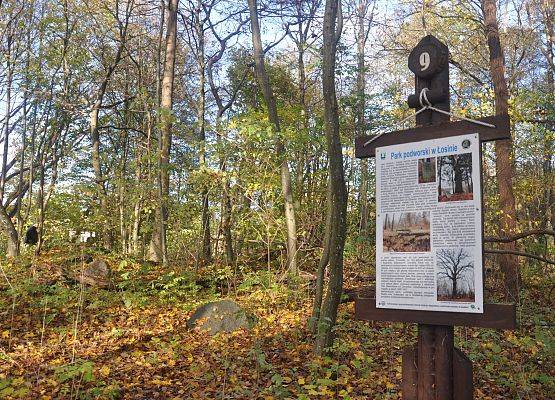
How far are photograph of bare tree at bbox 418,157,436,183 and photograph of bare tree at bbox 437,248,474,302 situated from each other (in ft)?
1.66

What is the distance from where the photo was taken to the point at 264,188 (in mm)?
9984

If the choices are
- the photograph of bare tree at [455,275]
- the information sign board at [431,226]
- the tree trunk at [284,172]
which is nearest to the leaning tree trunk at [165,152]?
the tree trunk at [284,172]

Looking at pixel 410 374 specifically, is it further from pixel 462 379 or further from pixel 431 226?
pixel 431 226

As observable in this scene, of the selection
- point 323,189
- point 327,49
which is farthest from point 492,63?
point 327,49

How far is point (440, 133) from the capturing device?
3.17 m

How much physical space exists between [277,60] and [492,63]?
9084 millimetres

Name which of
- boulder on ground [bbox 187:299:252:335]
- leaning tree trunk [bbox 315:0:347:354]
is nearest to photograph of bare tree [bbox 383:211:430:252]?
leaning tree trunk [bbox 315:0:347:354]

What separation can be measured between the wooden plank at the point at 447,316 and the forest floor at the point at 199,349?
1.82 m

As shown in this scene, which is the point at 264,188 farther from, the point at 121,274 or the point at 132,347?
the point at 132,347

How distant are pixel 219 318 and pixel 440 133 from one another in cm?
554

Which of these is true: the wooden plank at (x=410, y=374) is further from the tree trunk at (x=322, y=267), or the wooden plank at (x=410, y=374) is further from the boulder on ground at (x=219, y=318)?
the boulder on ground at (x=219, y=318)

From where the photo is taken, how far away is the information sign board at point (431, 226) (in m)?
2.90

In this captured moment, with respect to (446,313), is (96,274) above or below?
below

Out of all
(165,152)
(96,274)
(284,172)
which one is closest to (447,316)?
(284,172)
